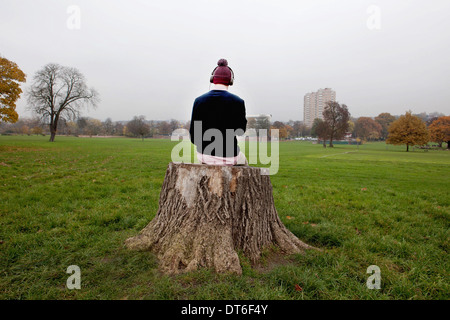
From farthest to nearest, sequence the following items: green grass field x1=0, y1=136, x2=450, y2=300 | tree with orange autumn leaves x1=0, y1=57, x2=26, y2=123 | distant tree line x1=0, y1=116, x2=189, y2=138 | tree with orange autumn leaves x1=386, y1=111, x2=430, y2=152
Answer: distant tree line x1=0, y1=116, x2=189, y2=138 < tree with orange autumn leaves x1=386, y1=111, x2=430, y2=152 < tree with orange autumn leaves x1=0, y1=57, x2=26, y2=123 < green grass field x1=0, y1=136, x2=450, y2=300

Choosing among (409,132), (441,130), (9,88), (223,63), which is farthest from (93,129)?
(441,130)

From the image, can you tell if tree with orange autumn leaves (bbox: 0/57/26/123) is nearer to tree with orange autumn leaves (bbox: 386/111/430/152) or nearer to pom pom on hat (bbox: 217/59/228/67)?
pom pom on hat (bbox: 217/59/228/67)

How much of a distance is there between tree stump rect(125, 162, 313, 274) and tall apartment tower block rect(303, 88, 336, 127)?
368 feet

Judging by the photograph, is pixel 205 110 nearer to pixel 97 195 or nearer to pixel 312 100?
pixel 97 195

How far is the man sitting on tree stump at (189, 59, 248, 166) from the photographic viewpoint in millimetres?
3014

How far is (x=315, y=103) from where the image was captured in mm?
124438

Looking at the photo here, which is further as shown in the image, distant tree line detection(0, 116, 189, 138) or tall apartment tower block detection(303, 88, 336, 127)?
tall apartment tower block detection(303, 88, 336, 127)

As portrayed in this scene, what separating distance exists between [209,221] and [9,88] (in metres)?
25.3

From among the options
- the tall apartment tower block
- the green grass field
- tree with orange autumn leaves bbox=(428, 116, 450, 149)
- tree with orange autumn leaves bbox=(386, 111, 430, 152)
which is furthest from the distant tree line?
the green grass field

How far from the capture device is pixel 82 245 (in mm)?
3229

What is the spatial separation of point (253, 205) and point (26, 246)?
3.27 metres

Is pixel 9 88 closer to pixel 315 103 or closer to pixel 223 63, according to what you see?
pixel 223 63

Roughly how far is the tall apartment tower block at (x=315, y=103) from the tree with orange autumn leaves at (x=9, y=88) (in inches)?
4222
